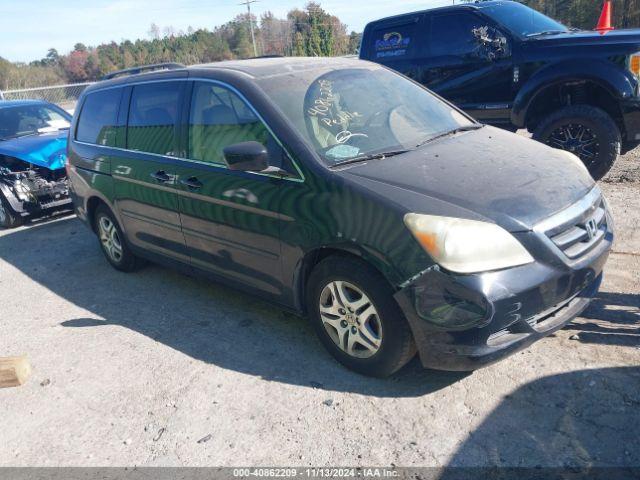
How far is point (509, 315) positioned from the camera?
2.67 meters

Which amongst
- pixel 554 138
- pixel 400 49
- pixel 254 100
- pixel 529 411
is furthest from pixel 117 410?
pixel 400 49

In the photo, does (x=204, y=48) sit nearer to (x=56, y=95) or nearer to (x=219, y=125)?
(x=56, y=95)

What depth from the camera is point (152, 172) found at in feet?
14.3

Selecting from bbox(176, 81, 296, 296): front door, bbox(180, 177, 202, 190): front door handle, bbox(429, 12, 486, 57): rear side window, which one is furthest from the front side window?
bbox(429, 12, 486, 57): rear side window

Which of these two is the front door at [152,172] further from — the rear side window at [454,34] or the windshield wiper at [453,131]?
the rear side window at [454,34]

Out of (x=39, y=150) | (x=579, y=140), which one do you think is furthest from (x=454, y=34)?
(x=39, y=150)

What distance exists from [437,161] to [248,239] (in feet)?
4.41

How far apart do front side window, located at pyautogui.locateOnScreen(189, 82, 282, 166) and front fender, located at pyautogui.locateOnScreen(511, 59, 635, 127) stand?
4158 millimetres

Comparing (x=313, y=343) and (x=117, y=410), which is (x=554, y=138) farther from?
(x=117, y=410)

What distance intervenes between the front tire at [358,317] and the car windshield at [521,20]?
16.7 feet

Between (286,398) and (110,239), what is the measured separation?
3168 mm

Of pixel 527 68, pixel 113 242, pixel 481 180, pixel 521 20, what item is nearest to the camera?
pixel 481 180

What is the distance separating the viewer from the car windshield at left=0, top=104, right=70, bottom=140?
847cm

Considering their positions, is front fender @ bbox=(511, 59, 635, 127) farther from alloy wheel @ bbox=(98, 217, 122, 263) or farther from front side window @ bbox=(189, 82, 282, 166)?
alloy wheel @ bbox=(98, 217, 122, 263)
